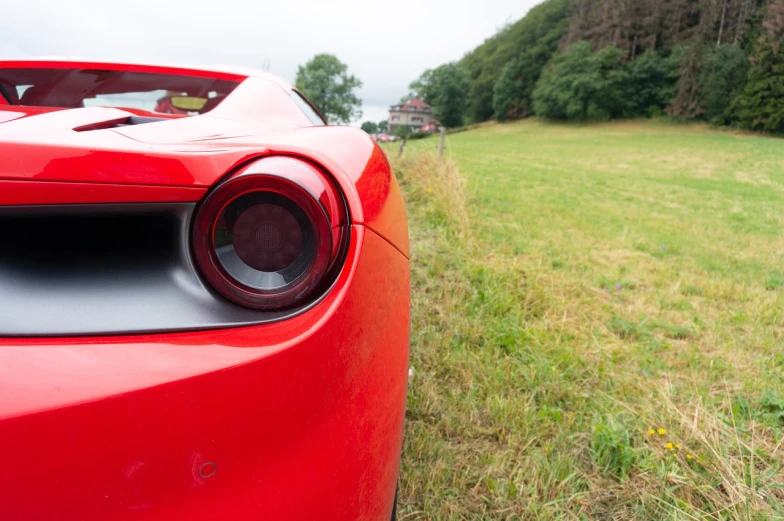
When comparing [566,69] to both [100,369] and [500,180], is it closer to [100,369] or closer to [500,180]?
[500,180]

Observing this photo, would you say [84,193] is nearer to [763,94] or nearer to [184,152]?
[184,152]

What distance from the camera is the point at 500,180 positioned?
1162 centimetres

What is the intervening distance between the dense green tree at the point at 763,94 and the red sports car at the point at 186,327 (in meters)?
47.4

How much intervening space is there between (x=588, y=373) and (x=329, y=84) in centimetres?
6197

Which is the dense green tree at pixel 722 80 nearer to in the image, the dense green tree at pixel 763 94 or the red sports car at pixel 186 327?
the dense green tree at pixel 763 94

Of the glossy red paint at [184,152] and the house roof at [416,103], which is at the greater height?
the house roof at [416,103]

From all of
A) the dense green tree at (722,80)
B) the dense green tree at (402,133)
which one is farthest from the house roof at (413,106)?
the dense green tree at (402,133)

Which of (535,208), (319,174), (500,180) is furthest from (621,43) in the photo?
(319,174)

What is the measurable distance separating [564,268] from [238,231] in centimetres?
404

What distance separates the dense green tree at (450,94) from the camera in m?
73.8

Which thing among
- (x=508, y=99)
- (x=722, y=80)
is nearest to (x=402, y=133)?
(x=722, y=80)

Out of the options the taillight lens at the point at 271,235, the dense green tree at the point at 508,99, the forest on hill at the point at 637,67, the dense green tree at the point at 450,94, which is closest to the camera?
the taillight lens at the point at 271,235

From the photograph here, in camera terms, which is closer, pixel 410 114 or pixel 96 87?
pixel 96 87

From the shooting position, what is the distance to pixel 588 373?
229cm
